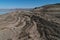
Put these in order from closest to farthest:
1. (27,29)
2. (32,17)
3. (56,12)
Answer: (27,29) < (32,17) < (56,12)

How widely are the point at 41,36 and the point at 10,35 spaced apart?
37cm

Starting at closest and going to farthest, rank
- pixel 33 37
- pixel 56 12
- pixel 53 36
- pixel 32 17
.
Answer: pixel 33 37 → pixel 53 36 → pixel 32 17 → pixel 56 12

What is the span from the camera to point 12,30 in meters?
1.91

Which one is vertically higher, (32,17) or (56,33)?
(32,17)

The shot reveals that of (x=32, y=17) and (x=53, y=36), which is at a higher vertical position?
(x=32, y=17)

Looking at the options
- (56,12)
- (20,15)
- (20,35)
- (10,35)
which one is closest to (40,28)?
(20,35)

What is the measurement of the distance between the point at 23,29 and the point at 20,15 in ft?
1.95

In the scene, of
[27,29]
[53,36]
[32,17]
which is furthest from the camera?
[32,17]

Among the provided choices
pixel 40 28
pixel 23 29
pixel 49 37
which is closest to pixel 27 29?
pixel 23 29

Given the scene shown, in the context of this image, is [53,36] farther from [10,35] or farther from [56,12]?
[56,12]

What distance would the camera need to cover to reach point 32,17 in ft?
7.78

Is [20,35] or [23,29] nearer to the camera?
[20,35]

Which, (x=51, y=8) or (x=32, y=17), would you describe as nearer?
(x=32, y=17)

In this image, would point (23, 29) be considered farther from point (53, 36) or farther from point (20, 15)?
point (20, 15)
